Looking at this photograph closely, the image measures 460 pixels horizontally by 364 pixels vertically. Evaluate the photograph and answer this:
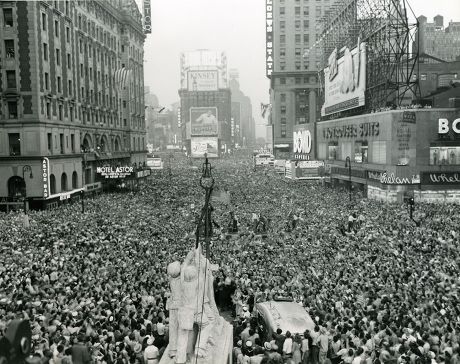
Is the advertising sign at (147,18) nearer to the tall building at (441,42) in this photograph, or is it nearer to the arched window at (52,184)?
the arched window at (52,184)

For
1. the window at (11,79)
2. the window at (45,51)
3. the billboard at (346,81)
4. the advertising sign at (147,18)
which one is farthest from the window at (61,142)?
the advertising sign at (147,18)

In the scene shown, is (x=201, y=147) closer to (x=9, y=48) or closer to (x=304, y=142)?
(x=304, y=142)

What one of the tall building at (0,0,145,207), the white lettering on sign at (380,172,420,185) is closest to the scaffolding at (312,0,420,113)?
the white lettering on sign at (380,172,420,185)

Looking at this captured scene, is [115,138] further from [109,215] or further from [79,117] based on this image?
[109,215]

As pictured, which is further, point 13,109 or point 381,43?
point 381,43

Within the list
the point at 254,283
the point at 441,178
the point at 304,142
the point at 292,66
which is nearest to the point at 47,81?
the point at 441,178
